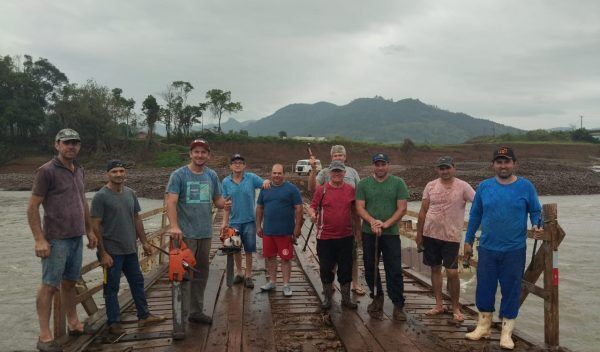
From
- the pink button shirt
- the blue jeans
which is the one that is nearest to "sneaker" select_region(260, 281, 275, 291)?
the pink button shirt

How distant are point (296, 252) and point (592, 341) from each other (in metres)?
5.13

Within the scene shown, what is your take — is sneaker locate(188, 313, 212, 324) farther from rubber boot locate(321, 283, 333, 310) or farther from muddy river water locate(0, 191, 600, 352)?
muddy river water locate(0, 191, 600, 352)

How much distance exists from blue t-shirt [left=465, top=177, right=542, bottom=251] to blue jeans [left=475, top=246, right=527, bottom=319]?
0.08m

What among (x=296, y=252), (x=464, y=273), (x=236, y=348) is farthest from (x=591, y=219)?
(x=236, y=348)

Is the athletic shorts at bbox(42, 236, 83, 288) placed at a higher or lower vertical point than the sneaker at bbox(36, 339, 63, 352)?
higher

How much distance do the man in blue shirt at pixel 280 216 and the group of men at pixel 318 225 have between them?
13mm

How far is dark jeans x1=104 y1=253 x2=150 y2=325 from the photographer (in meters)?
4.51

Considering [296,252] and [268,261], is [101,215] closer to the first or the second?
[268,261]

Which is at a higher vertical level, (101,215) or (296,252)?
(101,215)

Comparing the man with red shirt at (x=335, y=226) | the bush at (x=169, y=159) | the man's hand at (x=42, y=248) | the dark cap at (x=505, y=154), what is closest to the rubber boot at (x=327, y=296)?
the man with red shirt at (x=335, y=226)

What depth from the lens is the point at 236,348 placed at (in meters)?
4.02

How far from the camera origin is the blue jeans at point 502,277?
410 centimetres

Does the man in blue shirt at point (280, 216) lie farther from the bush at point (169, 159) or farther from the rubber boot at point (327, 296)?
the bush at point (169, 159)

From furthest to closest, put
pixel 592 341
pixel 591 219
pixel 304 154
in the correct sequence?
pixel 304 154
pixel 591 219
pixel 592 341
